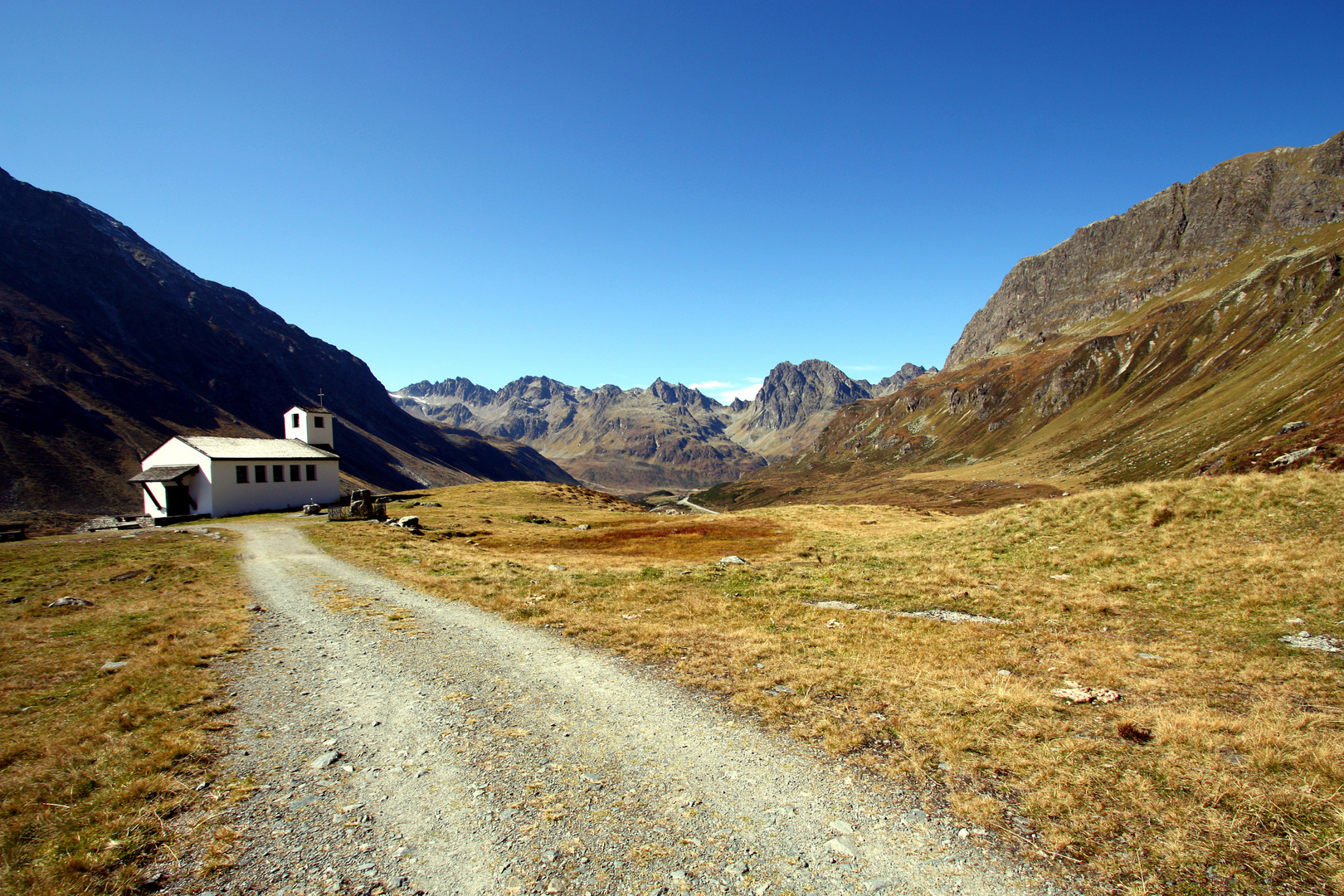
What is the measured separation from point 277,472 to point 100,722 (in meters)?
64.6

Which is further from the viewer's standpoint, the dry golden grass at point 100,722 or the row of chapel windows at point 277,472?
the row of chapel windows at point 277,472

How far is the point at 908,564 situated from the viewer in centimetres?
2727

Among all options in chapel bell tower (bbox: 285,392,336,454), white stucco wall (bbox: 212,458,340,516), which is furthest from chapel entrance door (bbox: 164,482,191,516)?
chapel bell tower (bbox: 285,392,336,454)

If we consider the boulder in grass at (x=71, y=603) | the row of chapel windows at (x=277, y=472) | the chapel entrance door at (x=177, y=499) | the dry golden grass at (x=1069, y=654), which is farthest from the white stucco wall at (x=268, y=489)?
the boulder in grass at (x=71, y=603)

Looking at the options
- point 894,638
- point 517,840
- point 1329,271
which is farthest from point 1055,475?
point 517,840

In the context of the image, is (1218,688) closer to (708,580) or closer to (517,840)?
(517,840)

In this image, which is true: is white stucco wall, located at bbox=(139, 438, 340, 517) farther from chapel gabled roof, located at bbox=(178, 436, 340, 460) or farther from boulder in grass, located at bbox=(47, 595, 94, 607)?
boulder in grass, located at bbox=(47, 595, 94, 607)

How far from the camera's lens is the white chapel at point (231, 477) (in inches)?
2347

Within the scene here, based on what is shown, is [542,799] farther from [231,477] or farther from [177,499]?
[177,499]

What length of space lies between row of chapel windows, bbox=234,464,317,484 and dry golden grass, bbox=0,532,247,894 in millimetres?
42447

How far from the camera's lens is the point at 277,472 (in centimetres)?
6500

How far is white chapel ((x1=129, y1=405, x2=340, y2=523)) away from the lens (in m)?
59.6

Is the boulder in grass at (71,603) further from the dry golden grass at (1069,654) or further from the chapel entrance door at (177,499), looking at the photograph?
the chapel entrance door at (177,499)

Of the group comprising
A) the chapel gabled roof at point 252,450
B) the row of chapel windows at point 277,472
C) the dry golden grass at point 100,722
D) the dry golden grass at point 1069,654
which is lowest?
the dry golden grass at point 1069,654
